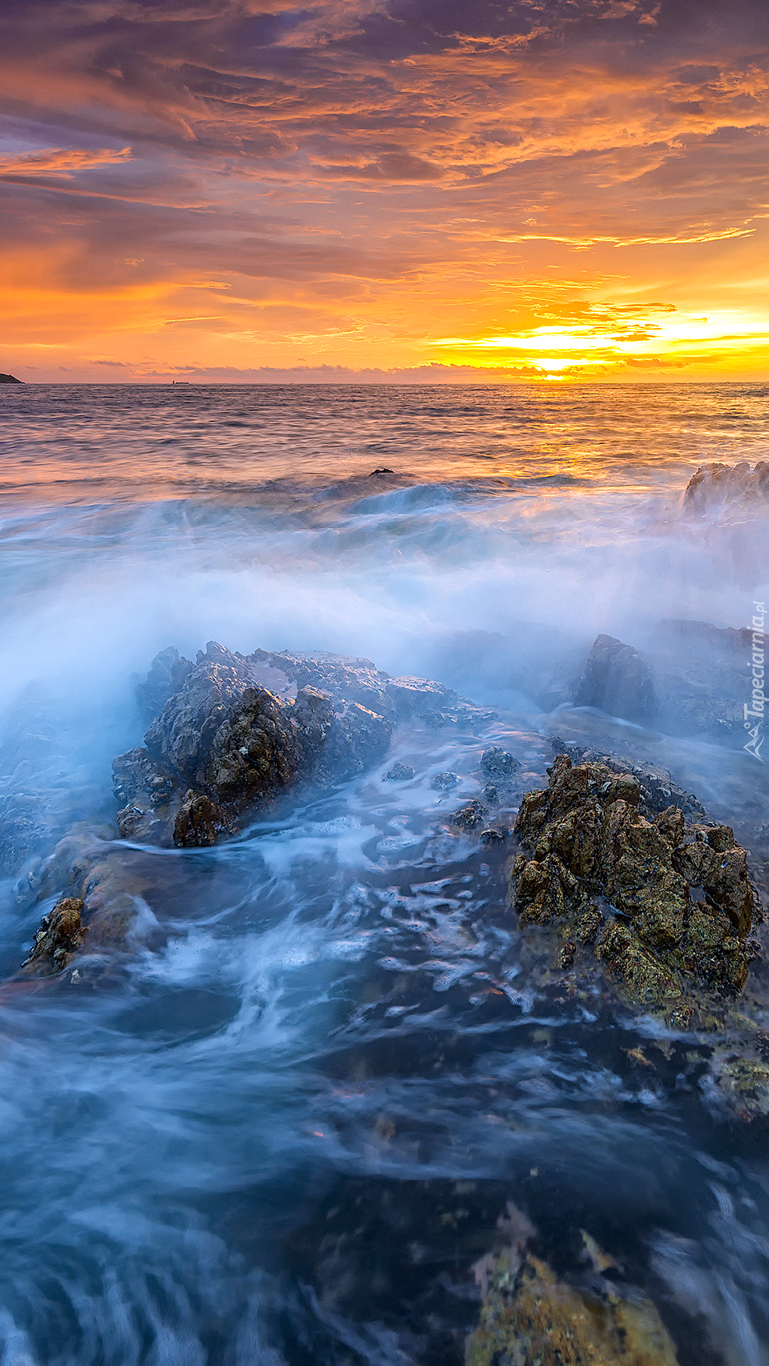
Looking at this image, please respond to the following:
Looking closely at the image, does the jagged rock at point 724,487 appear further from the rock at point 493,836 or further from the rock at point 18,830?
the rock at point 18,830

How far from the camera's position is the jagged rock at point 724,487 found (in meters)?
14.5

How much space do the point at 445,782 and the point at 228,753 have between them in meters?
2.37

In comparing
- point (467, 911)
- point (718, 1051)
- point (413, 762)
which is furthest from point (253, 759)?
point (718, 1051)

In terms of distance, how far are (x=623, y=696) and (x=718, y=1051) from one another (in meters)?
5.08

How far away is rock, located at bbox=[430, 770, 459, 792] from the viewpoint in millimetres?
6930

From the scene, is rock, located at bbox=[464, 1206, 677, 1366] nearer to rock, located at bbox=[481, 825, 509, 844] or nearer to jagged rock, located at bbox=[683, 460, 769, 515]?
rock, located at bbox=[481, 825, 509, 844]

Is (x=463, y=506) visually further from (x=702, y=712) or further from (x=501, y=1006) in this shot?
(x=501, y=1006)

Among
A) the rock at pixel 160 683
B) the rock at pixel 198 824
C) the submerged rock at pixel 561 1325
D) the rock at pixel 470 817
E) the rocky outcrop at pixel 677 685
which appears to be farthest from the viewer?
the rock at pixel 160 683

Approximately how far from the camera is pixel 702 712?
317 inches

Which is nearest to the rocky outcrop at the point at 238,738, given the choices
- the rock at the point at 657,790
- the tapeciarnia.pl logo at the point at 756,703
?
the rock at the point at 657,790

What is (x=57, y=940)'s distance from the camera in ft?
16.6

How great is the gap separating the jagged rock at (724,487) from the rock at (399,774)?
1155 cm

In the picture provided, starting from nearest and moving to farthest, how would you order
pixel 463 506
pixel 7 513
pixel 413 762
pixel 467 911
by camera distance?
1. pixel 467 911
2. pixel 413 762
3. pixel 7 513
4. pixel 463 506

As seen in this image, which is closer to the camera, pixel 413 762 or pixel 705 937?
pixel 705 937
